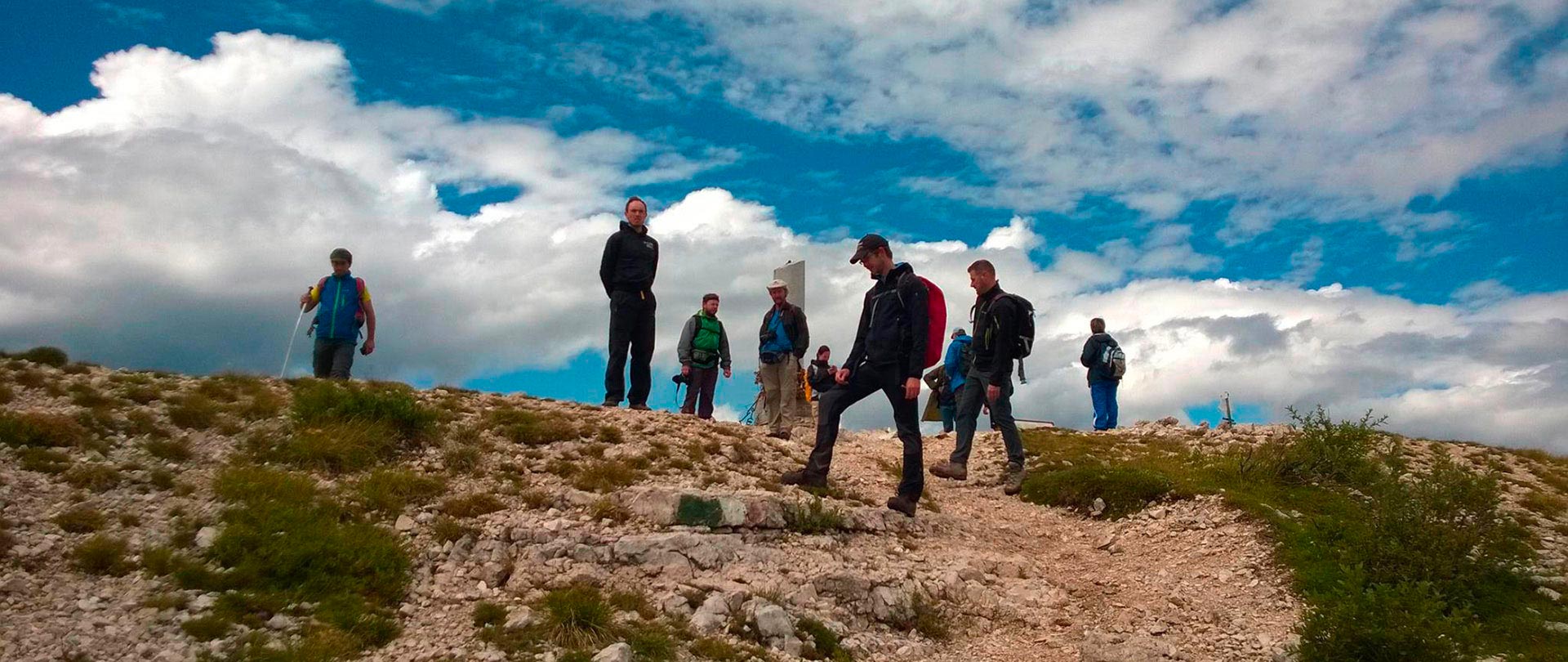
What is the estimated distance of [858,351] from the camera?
10.6 meters

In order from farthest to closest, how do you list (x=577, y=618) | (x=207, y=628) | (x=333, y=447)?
(x=333, y=447), (x=577, y=618), (x=207, y=628)

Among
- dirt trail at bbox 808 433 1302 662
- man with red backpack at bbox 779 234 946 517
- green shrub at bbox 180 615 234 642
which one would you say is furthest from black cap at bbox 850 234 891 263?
green shrub at bbox 180 615 234 642

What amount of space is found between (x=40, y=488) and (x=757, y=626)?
5884 millimetres

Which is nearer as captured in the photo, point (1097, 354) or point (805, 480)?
point (805, 480)

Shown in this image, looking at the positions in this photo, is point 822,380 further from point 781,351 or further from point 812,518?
point 781,351

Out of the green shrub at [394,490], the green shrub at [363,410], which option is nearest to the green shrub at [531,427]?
the green shrub at [363,410]

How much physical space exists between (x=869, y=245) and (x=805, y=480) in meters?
2.48

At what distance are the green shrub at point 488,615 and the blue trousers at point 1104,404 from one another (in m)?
13.0

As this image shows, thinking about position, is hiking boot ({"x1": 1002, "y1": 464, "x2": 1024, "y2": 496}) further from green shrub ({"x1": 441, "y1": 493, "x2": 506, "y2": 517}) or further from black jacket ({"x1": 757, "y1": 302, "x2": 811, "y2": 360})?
green shrub ({"x1": 441, "y1": 493, "x2": 506, "y2": 517})

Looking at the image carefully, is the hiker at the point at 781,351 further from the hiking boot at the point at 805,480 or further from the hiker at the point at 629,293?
the hiking boot at the point at 805,480

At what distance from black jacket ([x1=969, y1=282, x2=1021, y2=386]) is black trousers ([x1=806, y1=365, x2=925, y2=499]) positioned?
1683mm

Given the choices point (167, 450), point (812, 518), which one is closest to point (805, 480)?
point (812, 518)

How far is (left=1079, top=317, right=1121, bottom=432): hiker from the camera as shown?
17.8 meters

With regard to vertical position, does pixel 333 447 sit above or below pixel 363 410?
below
